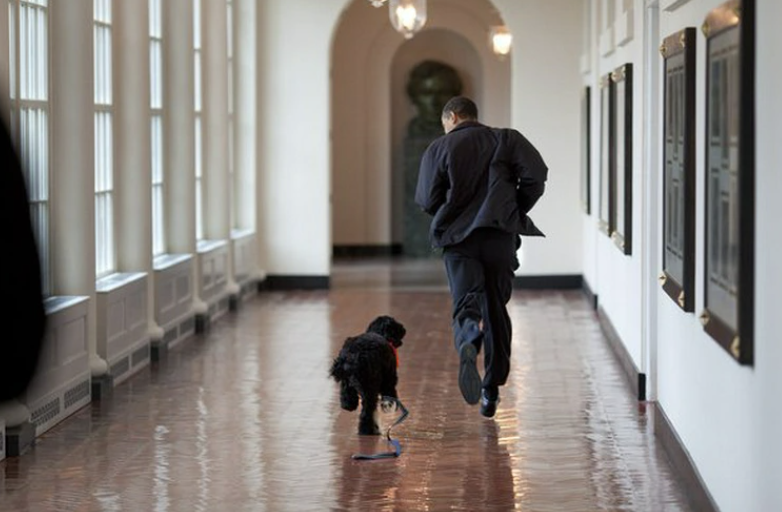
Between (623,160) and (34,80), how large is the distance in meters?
4.47

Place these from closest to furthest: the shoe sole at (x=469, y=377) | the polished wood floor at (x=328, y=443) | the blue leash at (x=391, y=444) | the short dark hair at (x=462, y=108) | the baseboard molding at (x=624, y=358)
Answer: the polished wood floor at (x=328, y=443) < the blue leash at (x=391, y=444) < the shoe sole at (x=469, y=377) < the short dark hair at (x=462, y=108) < the baseboard molding at (x=624, y=358)

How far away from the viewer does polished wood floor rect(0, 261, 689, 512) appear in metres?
6.55

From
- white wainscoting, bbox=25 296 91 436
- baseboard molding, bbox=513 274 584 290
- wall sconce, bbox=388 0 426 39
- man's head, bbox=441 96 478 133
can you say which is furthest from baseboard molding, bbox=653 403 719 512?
baseboard molding, bbox=513 274 584 290

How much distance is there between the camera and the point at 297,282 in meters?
17.9

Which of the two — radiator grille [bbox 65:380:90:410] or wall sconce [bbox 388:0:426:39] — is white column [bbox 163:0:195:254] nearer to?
wall sconce [bbox 388:0:426:39]

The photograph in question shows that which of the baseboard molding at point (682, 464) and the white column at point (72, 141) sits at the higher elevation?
the white column at point (72, 141)

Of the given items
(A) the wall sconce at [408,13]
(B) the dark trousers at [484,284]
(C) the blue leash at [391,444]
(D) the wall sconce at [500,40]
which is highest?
(D) the wall sconce at [500,40]

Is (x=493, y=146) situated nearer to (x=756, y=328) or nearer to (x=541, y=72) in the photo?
(x=756, y=328)

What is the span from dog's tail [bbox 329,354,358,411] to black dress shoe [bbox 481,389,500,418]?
1.14 m

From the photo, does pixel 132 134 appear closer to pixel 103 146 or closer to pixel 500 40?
pixel 103 146

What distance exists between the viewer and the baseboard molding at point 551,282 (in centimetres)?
1769

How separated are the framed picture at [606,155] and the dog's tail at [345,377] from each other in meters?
4.81

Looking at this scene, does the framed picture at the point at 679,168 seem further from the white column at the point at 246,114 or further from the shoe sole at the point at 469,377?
the white column at the point at 246,114

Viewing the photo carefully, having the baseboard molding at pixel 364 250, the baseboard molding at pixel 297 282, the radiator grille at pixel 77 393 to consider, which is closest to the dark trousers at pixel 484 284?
the radiator grille at pixel 77 393
